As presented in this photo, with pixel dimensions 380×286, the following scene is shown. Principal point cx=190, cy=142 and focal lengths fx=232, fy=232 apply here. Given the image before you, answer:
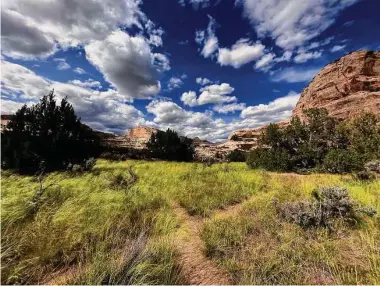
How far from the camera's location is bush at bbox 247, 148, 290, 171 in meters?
15.3

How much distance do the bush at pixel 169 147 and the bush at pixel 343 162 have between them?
13.6 m

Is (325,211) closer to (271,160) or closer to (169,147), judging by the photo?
(271,160)

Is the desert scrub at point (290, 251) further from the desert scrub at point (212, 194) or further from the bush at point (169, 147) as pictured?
the bush at point (169, 147)

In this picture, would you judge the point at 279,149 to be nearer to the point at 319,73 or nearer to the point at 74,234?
the point at 74,234

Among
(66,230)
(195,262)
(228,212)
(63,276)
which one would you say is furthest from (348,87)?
(63,276)

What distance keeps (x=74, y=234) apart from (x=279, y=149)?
16.1 meters

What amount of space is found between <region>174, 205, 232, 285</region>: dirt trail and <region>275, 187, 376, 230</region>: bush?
6.41 ft

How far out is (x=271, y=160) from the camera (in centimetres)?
1580

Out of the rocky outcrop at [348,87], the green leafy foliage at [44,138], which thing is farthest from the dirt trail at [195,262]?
the rocky outcrop at [348,87]

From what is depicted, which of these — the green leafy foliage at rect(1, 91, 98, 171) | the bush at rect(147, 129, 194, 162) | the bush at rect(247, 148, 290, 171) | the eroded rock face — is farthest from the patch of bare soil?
the eroded rock face

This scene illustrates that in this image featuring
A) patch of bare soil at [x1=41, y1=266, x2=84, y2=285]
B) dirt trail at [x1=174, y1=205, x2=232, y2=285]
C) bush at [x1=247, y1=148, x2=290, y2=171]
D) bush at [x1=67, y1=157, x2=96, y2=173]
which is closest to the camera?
patch of bare soil at [x1=41, y1=266, x2=84, y2=285]

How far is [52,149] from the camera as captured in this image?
1246cm

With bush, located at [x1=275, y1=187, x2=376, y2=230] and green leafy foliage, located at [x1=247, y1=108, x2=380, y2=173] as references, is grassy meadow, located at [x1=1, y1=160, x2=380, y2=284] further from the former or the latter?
green leafy foliage, located at [x1=247, y1=108, x2=380, y2=173]

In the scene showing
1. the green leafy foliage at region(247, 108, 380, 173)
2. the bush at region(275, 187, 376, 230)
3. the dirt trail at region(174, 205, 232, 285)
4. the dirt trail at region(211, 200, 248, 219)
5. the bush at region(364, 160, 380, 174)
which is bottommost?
the dirt trail at region(174, 205, 232, 285)
